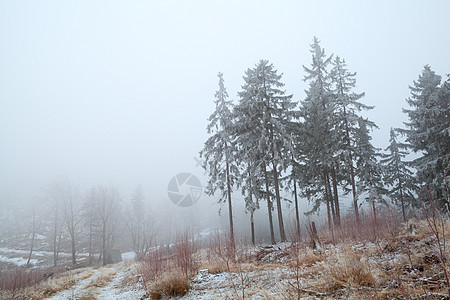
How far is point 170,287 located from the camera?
17.3 feet

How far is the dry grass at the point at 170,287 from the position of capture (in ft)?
17.2

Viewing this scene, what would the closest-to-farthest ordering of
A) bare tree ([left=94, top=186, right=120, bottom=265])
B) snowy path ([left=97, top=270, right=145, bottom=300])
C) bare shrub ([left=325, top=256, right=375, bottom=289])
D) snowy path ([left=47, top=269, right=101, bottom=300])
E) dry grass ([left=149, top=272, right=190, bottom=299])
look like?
1. bare shrub ([left=325, top=256, right=375, bottom=289])
2. dry grass ([left=149, top=272, right=190, bottom=299])
3. snowy path ([left=97, top=270, right=145, bottom=300])
4. snowy path ([left=47, top=269, right=101, bottom=300])
5. bare tree ([left=94, top=186, right=120, bottom=265])

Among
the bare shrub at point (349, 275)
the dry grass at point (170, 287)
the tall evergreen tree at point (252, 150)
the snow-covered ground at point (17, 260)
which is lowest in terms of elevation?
the snow-covered ground at point (17, 260)

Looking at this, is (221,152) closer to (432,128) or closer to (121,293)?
(121,293)

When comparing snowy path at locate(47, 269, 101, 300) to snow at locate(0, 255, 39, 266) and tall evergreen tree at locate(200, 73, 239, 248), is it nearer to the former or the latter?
tall evergreen tree at locate(200, 73, 239, 248)

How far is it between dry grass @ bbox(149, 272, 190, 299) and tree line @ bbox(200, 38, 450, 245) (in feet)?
34.0

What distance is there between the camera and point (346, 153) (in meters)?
15.7

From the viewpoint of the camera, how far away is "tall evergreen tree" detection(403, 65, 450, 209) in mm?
16109

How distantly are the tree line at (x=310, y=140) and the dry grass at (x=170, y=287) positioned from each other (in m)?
10.4

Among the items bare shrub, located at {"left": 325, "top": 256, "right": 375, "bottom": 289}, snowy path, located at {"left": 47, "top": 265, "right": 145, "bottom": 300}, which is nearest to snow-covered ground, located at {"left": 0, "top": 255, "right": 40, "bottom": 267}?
snowy path, located at {"left": 47, "top": 265, "right": 145, "bottom": 300}

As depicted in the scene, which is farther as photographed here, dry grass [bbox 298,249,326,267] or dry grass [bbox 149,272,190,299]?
dry grass [bbox 298,249,326,267]

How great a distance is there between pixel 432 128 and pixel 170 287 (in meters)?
20.5

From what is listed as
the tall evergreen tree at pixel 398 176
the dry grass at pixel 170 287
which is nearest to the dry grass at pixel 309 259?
the dry grass at pixel 170 287

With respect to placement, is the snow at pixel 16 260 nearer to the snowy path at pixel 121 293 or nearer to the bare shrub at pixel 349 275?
the snowy path at pixel 121 293
